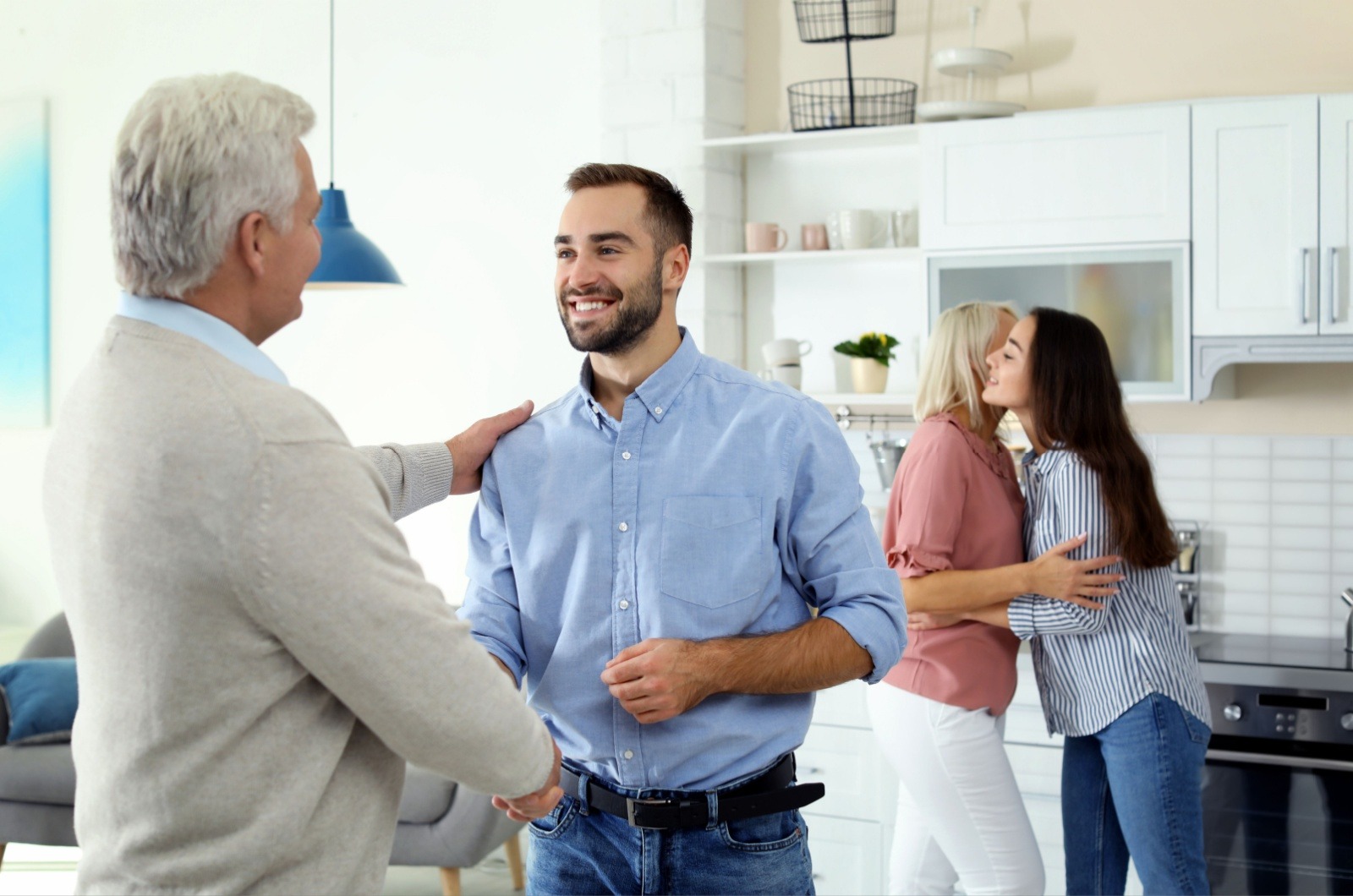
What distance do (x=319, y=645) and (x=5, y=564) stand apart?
440 cm

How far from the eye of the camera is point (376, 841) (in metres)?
1.20

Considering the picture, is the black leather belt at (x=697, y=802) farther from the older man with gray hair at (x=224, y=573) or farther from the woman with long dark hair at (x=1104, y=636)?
the woman with long dark hair at (x=1104, y=636)

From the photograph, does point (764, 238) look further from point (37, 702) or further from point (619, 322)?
point (37, 702)

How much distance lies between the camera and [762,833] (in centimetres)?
160

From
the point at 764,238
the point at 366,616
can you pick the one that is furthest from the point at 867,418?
the point at 366,616

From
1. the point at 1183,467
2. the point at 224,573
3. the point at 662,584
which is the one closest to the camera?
the point at 224,573

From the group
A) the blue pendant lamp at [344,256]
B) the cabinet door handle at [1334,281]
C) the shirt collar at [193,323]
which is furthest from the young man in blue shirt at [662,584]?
the cabinet door handle at [1334,281]

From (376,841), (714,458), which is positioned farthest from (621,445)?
(376,841)

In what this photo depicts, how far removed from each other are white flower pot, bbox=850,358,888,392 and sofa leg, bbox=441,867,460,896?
1787 mm

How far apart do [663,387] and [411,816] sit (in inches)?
88.0

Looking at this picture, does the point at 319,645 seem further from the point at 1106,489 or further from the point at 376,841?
the point at 1106,489

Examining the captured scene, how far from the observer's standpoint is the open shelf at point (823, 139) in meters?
3.66

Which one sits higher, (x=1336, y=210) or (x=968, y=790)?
(x=1336, y=210)

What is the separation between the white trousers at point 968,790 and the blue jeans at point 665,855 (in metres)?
0.82
